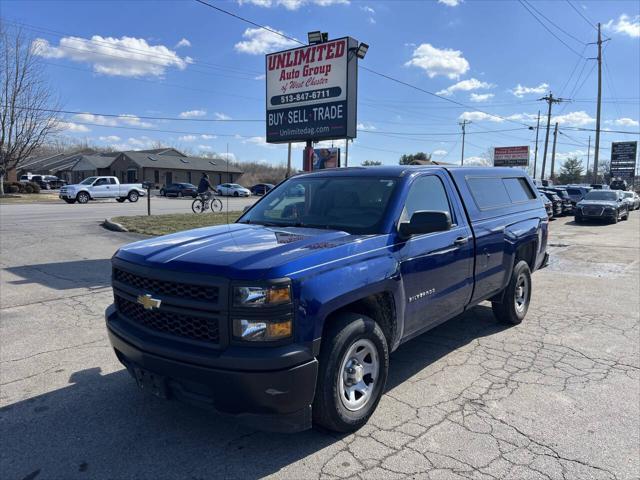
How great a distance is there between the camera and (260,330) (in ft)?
8.95

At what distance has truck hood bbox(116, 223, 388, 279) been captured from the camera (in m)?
2.79

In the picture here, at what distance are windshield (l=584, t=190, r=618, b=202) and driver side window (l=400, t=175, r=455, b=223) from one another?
2275 cm

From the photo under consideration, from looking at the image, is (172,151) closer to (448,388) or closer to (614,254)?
(614,254)

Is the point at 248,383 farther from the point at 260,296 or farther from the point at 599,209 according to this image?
the point at 599,209

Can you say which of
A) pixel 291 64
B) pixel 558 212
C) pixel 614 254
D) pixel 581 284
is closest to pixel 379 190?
→ pixel 581 284

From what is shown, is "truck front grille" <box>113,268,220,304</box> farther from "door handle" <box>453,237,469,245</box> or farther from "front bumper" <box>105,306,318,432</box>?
"door handle" <box>453,237,469,245</box>

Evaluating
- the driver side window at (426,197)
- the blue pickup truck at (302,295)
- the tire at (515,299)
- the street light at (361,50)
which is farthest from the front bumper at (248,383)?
the street light at (361,50)

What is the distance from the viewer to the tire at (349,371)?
9.78 feet

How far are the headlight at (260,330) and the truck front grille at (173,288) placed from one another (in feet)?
0.69

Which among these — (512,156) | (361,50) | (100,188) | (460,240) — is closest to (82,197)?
(100,188)

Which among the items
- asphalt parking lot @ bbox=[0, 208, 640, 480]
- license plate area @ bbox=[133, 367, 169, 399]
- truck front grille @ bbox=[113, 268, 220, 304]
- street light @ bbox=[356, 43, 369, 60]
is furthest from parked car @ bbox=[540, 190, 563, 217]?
license plate area @ bbox=[133, 367, 169, 399]

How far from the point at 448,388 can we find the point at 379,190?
179cm

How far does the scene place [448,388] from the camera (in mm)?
4047

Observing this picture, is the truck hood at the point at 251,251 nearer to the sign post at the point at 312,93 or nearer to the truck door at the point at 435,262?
the truck door at the point at 435,262
